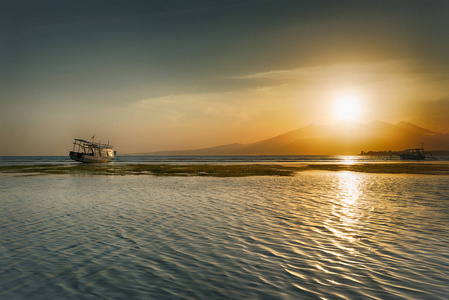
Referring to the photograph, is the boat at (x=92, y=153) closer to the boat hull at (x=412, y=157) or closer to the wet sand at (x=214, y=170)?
the wet sand at (x=214, y=170)

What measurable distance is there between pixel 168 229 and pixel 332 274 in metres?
7.31

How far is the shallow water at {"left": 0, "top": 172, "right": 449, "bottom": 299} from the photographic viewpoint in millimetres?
7016

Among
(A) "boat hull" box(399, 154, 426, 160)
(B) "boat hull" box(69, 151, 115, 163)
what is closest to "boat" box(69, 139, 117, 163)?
(B) "boat hull" box(69, 151, 115, 163)

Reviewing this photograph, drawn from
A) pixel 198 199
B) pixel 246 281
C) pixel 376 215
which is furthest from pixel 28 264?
pixel 376 215

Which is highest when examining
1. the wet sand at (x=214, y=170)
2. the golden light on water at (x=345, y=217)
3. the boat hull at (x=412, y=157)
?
the boat hull at (x=412, y=157)

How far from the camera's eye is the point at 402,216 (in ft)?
50.7

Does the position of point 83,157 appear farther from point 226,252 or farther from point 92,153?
point 226,252

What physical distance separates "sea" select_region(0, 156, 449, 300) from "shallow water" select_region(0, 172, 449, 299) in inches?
1.4

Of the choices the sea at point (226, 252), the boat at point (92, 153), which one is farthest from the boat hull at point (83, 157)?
the sea at point (226, 252)

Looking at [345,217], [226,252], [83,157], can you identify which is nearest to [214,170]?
[345,217]

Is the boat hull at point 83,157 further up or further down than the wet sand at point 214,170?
further up

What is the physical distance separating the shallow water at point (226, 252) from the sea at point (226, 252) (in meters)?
0.03

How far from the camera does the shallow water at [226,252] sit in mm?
7016

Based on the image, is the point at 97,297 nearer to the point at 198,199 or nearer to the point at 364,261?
the point at 364,261
